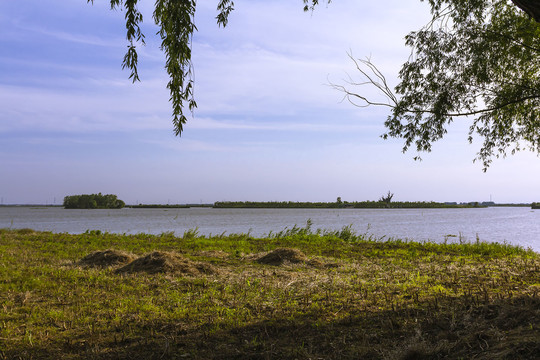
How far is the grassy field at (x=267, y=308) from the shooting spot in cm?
451

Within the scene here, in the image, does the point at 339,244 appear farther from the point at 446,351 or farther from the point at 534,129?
the point at 446,351

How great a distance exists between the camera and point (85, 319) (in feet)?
18.9

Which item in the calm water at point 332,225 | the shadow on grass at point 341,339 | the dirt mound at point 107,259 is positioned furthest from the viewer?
the calm water at point 332,225

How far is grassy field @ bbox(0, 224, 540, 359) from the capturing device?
451 centimetres

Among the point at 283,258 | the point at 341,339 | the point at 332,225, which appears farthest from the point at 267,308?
the point at 332,225

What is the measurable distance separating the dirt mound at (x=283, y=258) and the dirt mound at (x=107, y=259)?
4.03 meters

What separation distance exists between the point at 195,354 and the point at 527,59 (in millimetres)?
11617

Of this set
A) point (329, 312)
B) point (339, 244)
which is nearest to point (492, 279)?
point (329, 312)

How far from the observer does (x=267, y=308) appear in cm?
626

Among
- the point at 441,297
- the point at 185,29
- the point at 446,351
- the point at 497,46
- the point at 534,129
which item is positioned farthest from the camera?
the point at 534,129

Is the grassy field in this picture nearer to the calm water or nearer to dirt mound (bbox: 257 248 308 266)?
dirt mound (bbox: 257 248 308 266)

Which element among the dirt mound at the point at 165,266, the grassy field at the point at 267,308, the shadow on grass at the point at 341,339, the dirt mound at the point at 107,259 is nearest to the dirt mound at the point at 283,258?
the grassy field at the point at 267,308

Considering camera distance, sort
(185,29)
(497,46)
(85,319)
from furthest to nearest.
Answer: (497,46), (185,29), (85,319)

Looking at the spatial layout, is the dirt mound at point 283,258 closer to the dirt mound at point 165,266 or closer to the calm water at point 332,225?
the dirt mound at point 165,266
